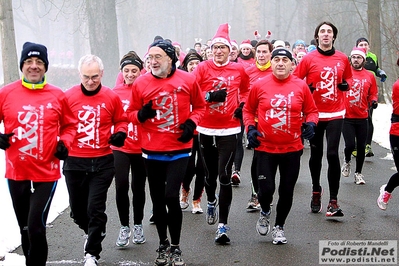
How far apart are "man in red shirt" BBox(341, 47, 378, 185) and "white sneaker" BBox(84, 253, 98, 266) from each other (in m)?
5.66

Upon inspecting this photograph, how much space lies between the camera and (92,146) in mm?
6453

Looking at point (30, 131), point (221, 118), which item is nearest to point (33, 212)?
point (30, 131)

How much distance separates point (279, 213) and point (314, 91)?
194 centimetres

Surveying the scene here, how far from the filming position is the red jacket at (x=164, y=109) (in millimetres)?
6402

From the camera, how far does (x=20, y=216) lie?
568 centimetres

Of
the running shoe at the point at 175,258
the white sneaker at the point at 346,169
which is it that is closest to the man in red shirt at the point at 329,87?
the running shoe at the point at 175,258

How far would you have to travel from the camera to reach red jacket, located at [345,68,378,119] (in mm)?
10781

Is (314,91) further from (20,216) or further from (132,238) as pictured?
(20,216)

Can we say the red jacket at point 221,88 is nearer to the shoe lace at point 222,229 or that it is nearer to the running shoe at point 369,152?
the shoe lace at point 222,229

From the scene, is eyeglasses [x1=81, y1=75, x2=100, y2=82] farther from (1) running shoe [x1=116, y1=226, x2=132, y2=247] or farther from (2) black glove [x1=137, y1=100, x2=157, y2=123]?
(1) running shoe [x1=116, y1=226, x2=132, y2=247]

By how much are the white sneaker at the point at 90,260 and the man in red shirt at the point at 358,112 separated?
566 cm

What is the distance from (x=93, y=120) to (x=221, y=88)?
6.14 ft

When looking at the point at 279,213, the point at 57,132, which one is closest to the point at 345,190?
the point at 279,213

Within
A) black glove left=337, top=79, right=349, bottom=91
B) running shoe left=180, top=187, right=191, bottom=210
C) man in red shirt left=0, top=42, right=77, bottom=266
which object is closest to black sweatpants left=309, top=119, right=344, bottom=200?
black glove left=337, top=79, right=349, bottom=91
